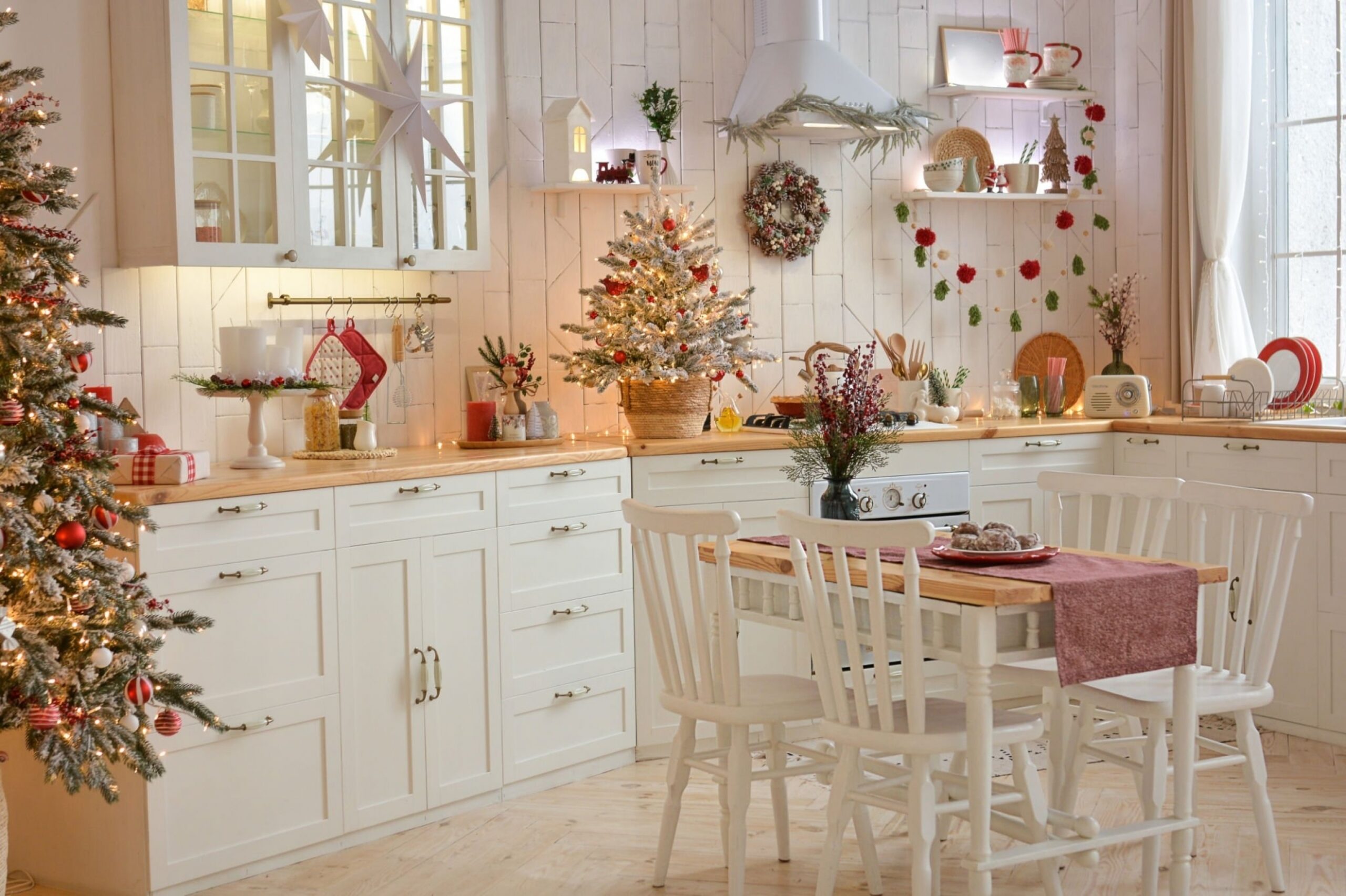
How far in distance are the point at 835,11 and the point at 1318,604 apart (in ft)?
8.36

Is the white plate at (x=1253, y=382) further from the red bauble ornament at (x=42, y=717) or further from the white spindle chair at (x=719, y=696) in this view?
the red bauble ornament at (x=42, y=717)

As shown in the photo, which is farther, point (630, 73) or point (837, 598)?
point (630, 73)

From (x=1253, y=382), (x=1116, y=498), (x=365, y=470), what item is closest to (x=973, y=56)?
(x=1253, y=382)

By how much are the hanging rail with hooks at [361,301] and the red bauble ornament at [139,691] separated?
1462 millimetres

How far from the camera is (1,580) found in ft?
9.07

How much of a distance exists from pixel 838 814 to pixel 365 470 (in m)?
1.48

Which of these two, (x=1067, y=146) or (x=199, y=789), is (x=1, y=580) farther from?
(x=1067, y=146)

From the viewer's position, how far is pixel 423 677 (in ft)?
12.1

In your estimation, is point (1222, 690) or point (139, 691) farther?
point (1222, 690)

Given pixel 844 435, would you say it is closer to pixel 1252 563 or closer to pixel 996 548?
pixel 996 548

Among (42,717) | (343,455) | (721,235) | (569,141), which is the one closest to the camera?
(42,717)

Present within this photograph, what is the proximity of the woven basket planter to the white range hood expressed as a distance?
97cm

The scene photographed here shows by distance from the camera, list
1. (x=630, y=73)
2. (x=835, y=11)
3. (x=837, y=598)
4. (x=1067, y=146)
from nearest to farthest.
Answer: (x=837, y=598) < (x=630, y=73) < (x=835, y=11) < (x=1067, y=146)

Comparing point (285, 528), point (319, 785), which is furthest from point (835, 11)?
point (319, 785)
